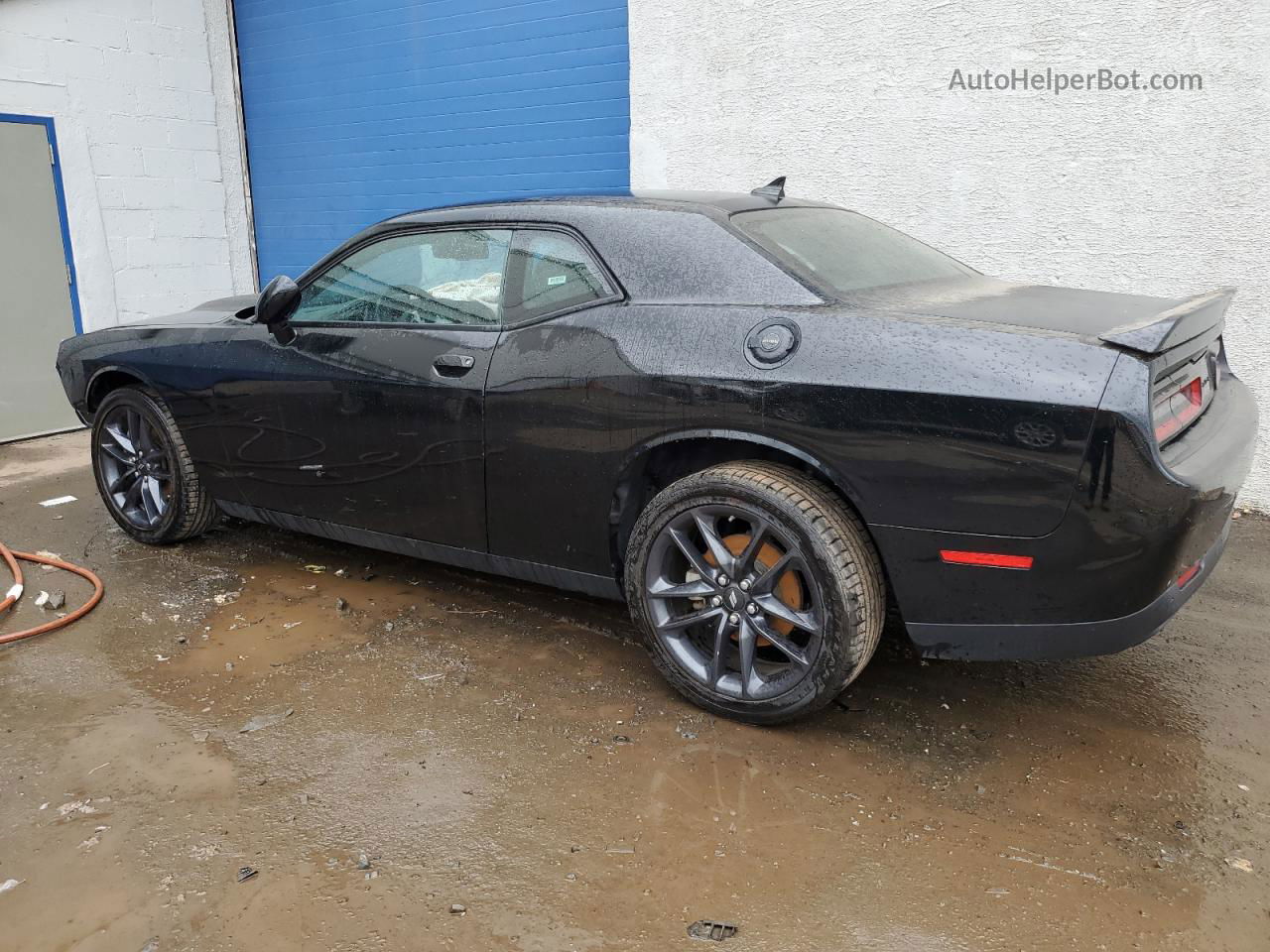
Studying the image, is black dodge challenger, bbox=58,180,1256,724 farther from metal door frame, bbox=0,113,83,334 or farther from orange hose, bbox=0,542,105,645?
metal door frame, bbox=0,113,83,334

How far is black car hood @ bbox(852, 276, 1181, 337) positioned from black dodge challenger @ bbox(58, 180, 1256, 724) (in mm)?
19

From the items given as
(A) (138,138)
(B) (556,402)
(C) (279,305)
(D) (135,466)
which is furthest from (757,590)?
(A) (138,138)

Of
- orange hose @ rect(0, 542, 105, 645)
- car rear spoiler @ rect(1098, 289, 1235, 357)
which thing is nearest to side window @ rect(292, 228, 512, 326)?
orange hose @ rect(0, 542, 105, 645)

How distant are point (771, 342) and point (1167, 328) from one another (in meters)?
1.01

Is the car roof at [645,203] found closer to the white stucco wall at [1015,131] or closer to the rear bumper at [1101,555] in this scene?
the rear bumper at [1101,555]

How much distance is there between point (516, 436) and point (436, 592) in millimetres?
1171

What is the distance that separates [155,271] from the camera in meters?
8.43

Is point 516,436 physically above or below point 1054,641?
above

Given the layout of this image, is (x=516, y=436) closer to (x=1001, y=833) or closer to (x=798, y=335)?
(x=798, y=335)

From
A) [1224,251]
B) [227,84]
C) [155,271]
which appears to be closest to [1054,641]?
[1224,251]

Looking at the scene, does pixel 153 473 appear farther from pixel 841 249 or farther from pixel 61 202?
pixel 61 202

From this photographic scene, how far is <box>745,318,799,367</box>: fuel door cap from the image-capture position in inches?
112

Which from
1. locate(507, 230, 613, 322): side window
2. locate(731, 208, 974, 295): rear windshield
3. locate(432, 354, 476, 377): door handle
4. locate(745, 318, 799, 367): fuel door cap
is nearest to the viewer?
locate(745, 318, 799, 367): fuel door cap

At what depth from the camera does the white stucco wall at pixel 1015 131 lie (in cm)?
494
